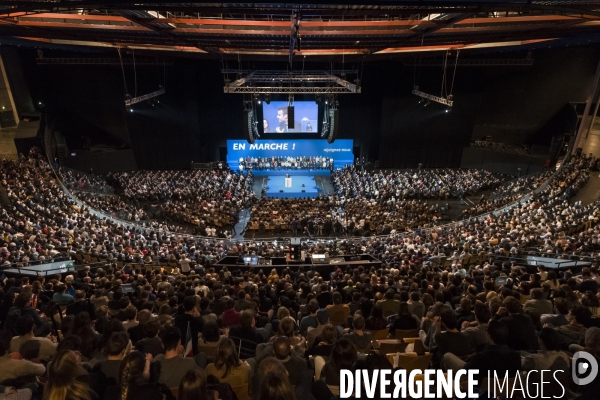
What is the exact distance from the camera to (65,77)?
2703 cm

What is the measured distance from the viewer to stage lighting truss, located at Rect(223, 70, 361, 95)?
2014 centimetres

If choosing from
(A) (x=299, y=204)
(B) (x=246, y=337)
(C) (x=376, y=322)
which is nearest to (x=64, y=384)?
(B) (x=246, y=337)

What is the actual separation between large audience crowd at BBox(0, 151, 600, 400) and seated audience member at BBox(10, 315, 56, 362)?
0.04 ft

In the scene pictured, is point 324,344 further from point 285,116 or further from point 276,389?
point 285,116

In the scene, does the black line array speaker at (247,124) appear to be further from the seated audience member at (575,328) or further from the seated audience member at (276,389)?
the seated audience member at (276,389)

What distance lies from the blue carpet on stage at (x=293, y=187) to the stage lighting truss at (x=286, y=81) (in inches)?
237

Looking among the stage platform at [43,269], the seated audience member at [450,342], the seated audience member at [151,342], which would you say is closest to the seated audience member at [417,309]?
the seated audience member at [450,342]

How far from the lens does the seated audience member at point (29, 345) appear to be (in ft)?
13.9

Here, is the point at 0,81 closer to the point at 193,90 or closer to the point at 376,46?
the point at 193,90

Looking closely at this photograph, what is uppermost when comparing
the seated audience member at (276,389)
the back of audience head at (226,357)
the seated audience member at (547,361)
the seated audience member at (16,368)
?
the seated audience member at (276,389)

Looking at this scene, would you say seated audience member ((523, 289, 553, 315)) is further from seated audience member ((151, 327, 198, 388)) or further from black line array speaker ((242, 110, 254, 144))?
black line array speaker ((242, 110, 254, 144))

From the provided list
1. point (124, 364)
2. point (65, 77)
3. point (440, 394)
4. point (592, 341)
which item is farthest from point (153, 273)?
point (65, 77)

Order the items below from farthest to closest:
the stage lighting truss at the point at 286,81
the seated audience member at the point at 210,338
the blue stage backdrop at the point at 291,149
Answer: the blue stage backdrop at the point at 291,149
the stage lighting truss at the point at 286,81
the seated audience member at the point at 210,338

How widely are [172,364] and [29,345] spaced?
5.99 ft
